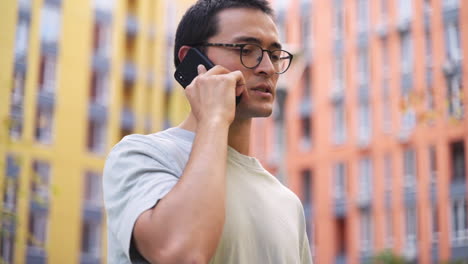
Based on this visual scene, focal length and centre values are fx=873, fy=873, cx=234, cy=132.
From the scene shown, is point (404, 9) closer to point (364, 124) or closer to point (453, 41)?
point (453, 41)

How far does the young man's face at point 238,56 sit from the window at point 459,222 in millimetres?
33046

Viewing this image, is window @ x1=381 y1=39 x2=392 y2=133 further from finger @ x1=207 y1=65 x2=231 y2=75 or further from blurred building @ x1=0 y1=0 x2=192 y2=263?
finger @ x1=207 y1=65 x2=231 y2=75

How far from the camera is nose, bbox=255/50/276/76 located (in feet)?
8.57

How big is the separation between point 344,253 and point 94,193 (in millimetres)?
11552

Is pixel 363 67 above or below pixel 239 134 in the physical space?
above

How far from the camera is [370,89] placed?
129ft

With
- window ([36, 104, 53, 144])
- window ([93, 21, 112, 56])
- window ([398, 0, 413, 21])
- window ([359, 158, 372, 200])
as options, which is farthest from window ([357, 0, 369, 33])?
A: window ([36, 104, 53, 144])

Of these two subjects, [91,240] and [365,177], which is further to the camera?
[365,177]

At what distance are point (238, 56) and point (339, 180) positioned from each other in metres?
38.4

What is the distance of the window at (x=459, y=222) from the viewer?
34531 millimetres

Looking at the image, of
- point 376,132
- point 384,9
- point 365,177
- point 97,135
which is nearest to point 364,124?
point 376,132

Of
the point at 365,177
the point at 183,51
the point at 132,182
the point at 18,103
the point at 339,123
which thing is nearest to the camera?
the point at 132,182

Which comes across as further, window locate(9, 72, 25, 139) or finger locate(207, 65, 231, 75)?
window locate(9, 72, 25, 139)

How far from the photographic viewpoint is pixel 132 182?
221 centimetres
